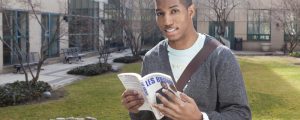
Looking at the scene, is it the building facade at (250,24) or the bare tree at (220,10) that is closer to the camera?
the bare tree at (220,10)

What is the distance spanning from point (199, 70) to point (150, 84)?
307mm

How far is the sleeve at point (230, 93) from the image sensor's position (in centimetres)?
200

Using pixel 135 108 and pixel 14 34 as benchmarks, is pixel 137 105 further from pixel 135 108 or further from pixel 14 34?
pixel 14 34

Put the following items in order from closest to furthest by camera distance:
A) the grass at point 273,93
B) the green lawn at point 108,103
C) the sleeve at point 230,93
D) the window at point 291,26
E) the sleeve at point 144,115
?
the sleeve at point 230,93
the sleeve at point 144,115
the green lawn at point 108,103
the grass at point 273,93
the window at point 291,26

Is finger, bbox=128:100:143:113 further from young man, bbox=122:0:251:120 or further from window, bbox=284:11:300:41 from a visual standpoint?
window, bbox=284:11:300:41

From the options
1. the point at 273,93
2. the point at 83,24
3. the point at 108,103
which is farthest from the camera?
the point at 83,24

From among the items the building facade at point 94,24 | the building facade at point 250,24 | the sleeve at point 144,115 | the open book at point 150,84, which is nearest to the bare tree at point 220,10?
the building facade at point 250,24

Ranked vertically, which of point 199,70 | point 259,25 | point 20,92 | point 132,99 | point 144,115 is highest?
point 259,25

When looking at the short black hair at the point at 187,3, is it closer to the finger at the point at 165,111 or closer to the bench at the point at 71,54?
the finger at the point at 165,111

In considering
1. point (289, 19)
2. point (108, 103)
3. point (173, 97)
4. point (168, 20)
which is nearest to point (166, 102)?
point (173, 97)

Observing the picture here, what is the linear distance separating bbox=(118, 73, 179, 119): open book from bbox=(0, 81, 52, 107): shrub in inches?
345

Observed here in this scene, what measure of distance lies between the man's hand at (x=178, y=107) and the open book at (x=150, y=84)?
32 millimetres

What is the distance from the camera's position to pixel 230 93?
203cm

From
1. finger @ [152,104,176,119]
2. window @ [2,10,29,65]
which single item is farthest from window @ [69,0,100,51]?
finger @ [152,104,176,119]
